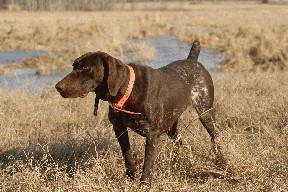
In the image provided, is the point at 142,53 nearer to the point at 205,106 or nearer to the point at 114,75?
the point at 205,106

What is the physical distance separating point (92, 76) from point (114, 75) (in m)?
0.21

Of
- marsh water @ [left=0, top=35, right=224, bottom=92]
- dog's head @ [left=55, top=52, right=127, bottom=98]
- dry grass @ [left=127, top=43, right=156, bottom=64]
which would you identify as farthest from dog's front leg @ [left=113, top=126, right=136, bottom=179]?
dry grass @ [left=127, top=43, right=156, bottom=64]

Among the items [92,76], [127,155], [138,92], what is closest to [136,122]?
[138,92]

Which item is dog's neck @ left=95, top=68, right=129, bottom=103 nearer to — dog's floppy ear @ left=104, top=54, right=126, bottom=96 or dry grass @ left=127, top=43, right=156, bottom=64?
dog's floppy ear @ left=104, top=54, right=126, bottom=96

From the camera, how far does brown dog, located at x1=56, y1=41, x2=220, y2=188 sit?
3689 mm

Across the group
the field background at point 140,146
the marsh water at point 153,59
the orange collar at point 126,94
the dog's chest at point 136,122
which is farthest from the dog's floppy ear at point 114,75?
the marsh water at point 153,59

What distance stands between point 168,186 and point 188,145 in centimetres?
84

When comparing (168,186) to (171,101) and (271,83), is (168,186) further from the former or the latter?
(271,83)

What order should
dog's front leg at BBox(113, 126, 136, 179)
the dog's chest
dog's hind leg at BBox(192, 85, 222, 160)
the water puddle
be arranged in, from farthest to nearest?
the water puddle → dog's hind leg at BBox(192, 85, 222, 160) → dog's front leg at BBox(113, 126, 136, 179) → the dog's chest

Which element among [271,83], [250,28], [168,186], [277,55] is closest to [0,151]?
[168,186]

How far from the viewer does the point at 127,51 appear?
1530 cm

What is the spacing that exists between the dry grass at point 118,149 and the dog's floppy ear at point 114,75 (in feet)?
2.83

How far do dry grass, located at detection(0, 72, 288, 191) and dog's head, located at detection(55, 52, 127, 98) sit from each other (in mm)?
827

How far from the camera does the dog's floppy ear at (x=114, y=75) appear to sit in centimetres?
363
